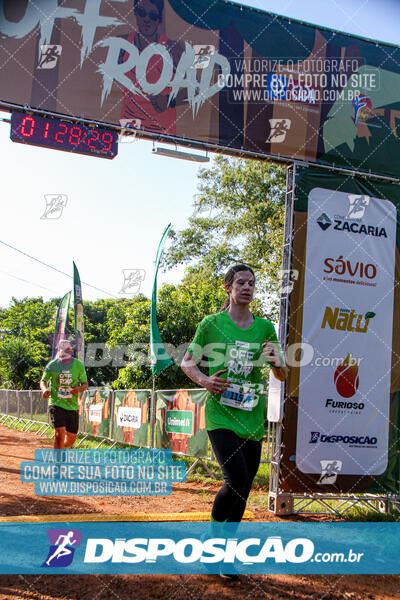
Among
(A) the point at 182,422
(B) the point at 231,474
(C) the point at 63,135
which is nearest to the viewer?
(B) the point at 231,474

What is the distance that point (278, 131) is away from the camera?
6922 mm

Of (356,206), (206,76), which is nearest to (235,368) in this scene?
(356,206)

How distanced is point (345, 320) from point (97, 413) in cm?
873

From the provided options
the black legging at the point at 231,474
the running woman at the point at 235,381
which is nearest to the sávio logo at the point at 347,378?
the running woman at the point at 235,381

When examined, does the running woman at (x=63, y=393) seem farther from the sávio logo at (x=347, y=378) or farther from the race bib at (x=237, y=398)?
the race bib at (x=237, y=398)


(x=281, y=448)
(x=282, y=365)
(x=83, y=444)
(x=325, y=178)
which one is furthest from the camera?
(x=83, y=444)

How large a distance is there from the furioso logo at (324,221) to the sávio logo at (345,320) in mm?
974

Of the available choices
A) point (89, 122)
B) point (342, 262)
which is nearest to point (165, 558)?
point (342, 262)

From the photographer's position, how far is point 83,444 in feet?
47.7

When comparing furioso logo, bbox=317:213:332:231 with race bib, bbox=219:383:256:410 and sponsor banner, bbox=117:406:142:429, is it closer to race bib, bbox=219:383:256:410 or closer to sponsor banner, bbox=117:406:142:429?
race bib, bbox=219:383:256:410

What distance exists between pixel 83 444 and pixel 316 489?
30.3 ft

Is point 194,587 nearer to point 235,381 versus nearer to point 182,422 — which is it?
point 235,381

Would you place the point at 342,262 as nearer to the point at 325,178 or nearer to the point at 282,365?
the point at 325,178

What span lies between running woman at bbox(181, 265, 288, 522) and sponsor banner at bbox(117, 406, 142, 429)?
746cm
